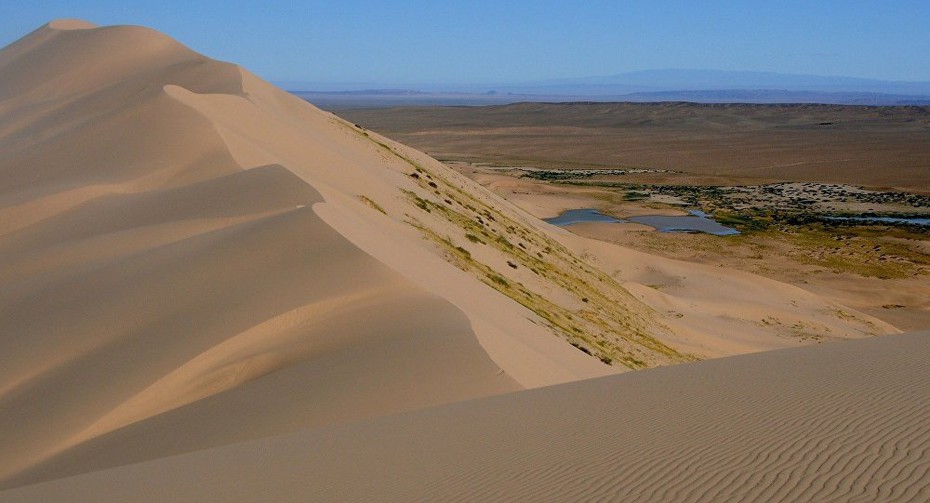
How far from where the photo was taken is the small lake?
44.3 metres

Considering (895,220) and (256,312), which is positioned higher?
(256,312)

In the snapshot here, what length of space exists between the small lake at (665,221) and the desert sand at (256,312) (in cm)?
1728

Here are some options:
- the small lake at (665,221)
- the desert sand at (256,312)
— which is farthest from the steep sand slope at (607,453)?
the small lake at (665,221)

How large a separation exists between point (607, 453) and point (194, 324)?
6.55 meters

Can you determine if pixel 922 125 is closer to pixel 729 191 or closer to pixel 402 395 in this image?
pixel 729 191

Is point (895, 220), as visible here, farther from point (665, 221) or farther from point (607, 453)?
point (607, 453)

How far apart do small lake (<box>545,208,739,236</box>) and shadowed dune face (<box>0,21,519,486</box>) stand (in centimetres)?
3003

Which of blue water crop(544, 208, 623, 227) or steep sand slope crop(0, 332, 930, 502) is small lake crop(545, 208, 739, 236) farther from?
steep sand slope crop(0, 332, 930, 502)

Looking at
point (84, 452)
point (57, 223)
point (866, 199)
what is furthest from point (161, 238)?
point (866, 199)

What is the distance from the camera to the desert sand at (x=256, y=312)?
9008 mm

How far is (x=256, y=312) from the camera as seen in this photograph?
1148cm

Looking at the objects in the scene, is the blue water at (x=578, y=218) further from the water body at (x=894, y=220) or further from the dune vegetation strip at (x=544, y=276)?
the dune vegetation strip at (x=544, y=276)

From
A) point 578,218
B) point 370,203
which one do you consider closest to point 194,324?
point 370,203

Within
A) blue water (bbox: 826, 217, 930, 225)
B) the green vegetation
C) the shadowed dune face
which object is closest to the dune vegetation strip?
the green vegetation
